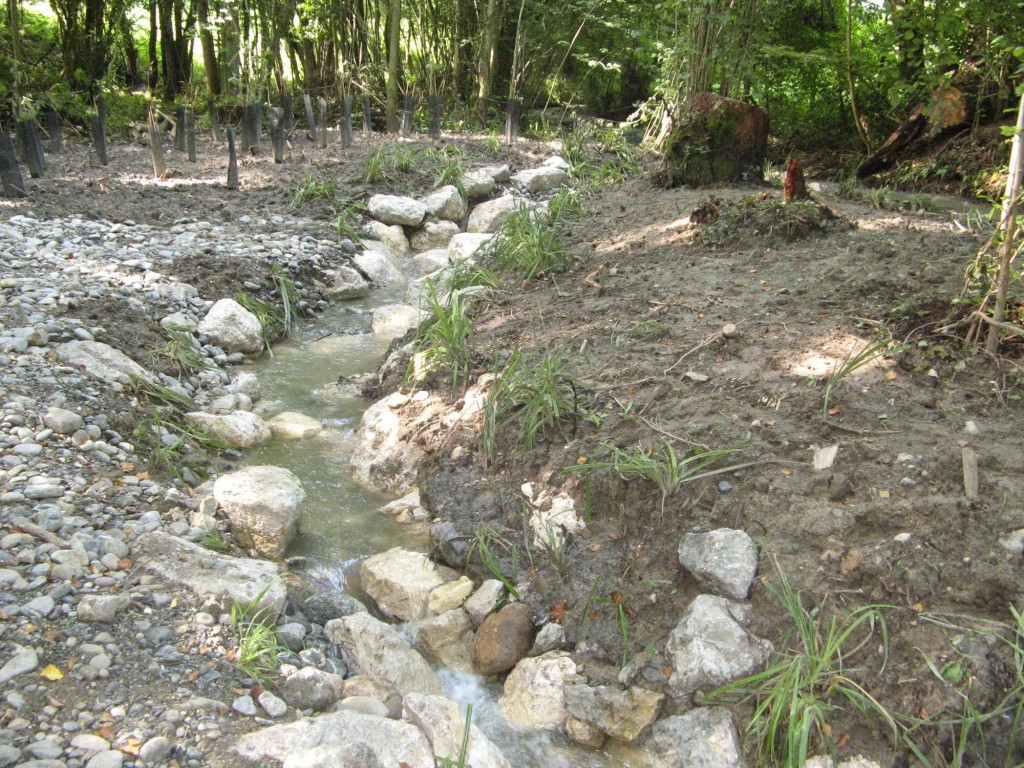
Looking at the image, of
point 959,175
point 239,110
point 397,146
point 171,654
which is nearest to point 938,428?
point 171,654

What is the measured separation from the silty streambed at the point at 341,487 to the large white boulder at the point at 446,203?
5.66 feet

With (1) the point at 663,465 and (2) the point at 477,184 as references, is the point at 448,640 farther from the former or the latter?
(2) the point at 477,184

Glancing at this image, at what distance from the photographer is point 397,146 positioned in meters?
8.20

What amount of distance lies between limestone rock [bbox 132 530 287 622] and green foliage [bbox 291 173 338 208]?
180 inches

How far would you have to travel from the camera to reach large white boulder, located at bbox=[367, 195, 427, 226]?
6910 millimetres

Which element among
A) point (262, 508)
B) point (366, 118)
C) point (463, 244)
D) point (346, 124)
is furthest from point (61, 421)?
point (366, 118)

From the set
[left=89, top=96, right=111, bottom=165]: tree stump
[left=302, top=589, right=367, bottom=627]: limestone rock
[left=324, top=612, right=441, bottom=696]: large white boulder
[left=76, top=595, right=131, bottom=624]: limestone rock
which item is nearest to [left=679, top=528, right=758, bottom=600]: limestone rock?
[left=324, top=612, right=441, bottom=696]: large white boulder

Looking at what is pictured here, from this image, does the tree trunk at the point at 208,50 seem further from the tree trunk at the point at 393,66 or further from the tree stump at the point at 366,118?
the tree trunk at the point at 393,66

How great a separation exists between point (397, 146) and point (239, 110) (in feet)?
9.19

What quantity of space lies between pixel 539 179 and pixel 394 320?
3378 millimetres

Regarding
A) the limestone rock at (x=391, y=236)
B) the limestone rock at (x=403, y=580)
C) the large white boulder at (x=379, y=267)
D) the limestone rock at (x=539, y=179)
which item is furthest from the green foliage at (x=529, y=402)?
the limestone rock at (x=539, y=179)

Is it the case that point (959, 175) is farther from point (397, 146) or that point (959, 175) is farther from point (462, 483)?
point (462, 483)

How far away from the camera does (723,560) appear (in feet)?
8.11

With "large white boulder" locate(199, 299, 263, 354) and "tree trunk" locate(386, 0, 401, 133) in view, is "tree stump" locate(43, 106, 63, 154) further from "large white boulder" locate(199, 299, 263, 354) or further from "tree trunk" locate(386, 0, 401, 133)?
"large white boulder" locate(199, 299, 263, 354)
